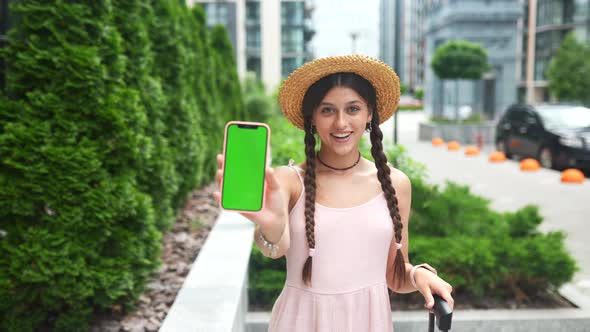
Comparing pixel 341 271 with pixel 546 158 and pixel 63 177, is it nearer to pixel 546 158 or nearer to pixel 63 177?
pixel 63 177

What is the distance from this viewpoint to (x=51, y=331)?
3.45m

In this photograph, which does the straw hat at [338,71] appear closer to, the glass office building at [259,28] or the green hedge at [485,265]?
the green hedge at [485,265]

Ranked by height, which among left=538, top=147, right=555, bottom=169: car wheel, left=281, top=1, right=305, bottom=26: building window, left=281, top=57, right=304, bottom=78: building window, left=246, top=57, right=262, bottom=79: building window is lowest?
left=538, top=147, right=555, bottom=169: car wheel

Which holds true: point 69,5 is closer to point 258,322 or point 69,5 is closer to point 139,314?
point 139,314

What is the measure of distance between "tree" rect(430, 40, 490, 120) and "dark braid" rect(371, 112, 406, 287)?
21267mm

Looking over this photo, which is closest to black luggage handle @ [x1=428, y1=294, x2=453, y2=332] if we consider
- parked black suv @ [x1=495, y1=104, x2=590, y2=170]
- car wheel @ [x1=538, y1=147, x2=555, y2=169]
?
parked black suv @ [x1=495, y1=104, x2=590, y2=170]

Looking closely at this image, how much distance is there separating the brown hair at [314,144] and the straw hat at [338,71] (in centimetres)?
3

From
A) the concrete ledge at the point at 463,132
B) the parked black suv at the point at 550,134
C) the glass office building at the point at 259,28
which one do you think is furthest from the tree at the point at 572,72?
the glass office building at the point at 259,28

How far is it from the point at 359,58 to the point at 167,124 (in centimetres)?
464

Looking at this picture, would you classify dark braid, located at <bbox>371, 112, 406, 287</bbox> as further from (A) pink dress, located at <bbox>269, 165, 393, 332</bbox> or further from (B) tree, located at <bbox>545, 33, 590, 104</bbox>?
(B) tree, located at <bbox>545, 33, 590, 104</bbox>

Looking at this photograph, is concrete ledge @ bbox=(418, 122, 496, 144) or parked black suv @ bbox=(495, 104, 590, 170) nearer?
parked black suv @ bbox=(495, 104, 590, 170)

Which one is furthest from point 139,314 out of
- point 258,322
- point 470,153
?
point 470,153

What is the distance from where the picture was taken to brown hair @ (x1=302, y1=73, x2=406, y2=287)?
73.7 inches

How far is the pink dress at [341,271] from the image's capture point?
192cm
